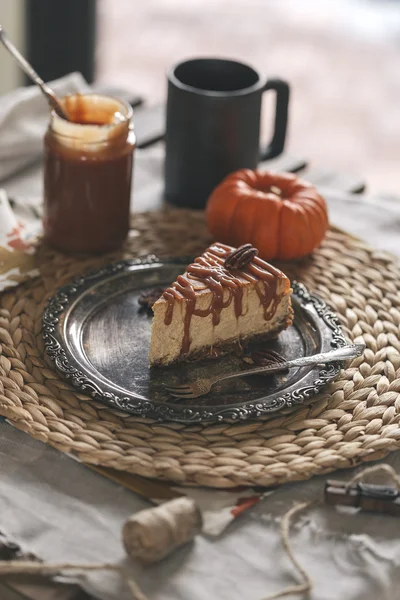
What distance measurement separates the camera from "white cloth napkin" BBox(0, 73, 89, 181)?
214 centimetres

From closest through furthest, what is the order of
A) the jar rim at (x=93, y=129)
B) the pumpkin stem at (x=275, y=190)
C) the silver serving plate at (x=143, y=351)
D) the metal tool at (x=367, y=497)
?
the metal tool at (x=367, y=497) → the silver serving plate at (x=143, y=351) → the jar rim at (x=93, y=129) → the pumpkin stem at (x=275, y=190)

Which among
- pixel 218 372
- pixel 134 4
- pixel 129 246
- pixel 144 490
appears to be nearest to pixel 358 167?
pixel 134 4

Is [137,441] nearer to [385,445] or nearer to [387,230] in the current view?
[385,445]

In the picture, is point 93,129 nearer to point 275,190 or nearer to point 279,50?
point 275,190

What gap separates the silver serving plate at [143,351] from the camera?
55.8 inches

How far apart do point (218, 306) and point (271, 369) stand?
0.48 feet

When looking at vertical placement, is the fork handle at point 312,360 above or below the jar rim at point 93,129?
below

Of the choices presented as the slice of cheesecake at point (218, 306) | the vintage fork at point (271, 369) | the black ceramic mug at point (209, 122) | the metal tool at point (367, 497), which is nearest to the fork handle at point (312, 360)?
the vintage fork at point (271, 369)

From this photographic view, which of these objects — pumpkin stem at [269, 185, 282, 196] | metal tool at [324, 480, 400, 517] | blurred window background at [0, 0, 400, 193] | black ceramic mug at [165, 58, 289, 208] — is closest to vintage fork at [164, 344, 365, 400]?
metal tool at [324, 480, 400, 517]

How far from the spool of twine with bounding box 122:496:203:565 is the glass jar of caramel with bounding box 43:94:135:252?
0.76 m

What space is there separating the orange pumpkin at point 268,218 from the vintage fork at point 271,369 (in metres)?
0.34

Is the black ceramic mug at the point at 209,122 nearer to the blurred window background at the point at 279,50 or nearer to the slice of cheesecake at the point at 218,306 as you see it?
the slice of cheesecake at the point at 218,306

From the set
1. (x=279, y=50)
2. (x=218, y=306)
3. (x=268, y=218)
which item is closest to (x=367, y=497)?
(x=218, y=306)

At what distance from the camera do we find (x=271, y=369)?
4.91ft
